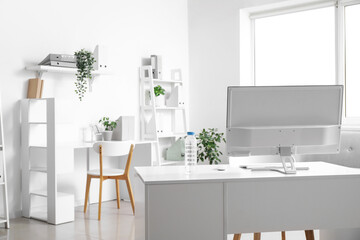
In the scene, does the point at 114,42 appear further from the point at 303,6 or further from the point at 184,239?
the point at 184,239

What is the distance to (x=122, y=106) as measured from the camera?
5004 millimetres

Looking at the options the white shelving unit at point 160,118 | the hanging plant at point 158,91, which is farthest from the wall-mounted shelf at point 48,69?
the hanging plant at point 158,91

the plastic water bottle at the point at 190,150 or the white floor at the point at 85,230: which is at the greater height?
the plastic water bottle at the point at 190,150

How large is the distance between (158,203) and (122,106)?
2987 millimetres

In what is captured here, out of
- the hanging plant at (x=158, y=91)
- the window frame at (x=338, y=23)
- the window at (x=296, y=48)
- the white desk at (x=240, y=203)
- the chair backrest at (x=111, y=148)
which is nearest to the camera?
the white desk at (x=240, y=203)

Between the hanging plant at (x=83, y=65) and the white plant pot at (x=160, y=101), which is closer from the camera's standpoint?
the hanging plant at (x=83, y=65)

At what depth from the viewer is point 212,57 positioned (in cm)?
570

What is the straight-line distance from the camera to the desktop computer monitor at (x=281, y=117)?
233 cm

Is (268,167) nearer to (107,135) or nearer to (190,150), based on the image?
(190,150)

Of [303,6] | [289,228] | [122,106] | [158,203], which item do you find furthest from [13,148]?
[303,6]

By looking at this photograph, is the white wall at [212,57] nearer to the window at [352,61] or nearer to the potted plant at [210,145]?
the potted plant at [210,145]

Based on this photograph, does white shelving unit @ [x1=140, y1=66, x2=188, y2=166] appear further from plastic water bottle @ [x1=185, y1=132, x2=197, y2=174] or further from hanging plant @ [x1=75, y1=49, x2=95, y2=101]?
plastic water bottle @ [x1=185, y1=132, x2=197, y2=174]

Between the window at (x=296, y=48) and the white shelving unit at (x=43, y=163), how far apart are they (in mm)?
2893

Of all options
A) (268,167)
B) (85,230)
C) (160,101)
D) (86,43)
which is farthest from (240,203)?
(160,101)
